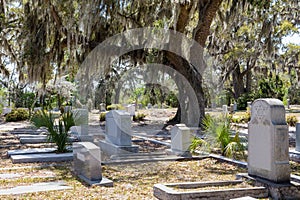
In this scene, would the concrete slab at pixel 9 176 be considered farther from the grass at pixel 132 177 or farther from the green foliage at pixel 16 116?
the green foliage at pixel 16 116

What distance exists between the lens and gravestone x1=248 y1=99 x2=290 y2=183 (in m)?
5.77

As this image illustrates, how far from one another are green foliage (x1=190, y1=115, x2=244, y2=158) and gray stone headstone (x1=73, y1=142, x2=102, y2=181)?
332 cm

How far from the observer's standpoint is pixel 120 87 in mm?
25797

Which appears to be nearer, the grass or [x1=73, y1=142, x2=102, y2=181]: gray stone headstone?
the grass

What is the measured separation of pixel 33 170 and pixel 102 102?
27374 millimetres

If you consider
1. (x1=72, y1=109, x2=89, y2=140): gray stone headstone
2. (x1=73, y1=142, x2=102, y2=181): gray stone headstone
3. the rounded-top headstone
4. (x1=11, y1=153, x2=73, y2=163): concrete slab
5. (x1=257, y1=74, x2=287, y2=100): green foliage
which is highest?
(x1=257, y1=74, x2=287, y2=100): green foliage

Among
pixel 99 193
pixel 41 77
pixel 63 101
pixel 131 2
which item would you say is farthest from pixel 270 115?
pixel 63 101

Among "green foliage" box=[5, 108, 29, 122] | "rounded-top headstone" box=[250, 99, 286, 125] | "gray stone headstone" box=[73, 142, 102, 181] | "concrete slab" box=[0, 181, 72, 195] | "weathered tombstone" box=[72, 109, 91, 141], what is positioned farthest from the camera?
"green foliage" box=[5, 108, 29, 122]

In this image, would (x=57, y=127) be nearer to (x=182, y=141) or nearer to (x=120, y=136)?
(x=120, y=136)

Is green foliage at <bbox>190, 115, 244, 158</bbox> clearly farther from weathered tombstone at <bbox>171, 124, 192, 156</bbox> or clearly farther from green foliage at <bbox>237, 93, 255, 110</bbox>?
green foliage at <bbox>237, 93, 255, 110</bbox>

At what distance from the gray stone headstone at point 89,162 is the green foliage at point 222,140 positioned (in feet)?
10.9

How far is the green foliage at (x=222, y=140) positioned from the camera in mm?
8945

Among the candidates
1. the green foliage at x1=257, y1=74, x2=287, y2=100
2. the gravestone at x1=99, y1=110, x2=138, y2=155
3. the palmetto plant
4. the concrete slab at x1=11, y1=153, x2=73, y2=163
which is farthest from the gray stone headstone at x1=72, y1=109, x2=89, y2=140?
the green foliage at x1=257, y1=74, x2=287, y2=100

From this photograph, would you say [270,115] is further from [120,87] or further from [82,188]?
[120,87]
